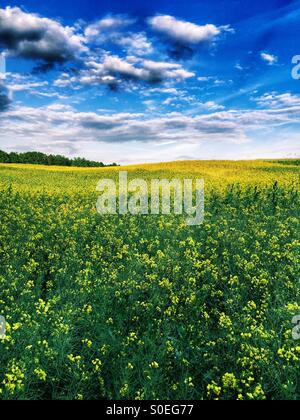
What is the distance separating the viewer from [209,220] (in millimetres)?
12727

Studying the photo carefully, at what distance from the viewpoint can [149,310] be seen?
22.9 ft

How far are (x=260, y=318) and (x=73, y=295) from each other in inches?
137

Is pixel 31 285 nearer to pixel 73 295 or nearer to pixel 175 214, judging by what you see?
pixel 73 295

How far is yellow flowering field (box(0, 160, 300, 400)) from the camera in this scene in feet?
17.1

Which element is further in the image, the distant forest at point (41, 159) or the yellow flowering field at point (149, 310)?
the distant forest at point (41, 159)

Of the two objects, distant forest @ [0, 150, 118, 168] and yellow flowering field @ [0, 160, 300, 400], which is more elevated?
distant forest @ [0, 150, 118, 168]

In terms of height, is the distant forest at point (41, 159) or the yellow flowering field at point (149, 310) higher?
the distant forest at point (41, 159)

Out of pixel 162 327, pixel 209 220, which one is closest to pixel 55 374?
pixel 162 327

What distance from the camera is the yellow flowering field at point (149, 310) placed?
205 inches

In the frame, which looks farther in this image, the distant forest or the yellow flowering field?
the distant forest

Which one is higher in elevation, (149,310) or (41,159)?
(41,159)

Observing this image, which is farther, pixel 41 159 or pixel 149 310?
pixel 41 159
